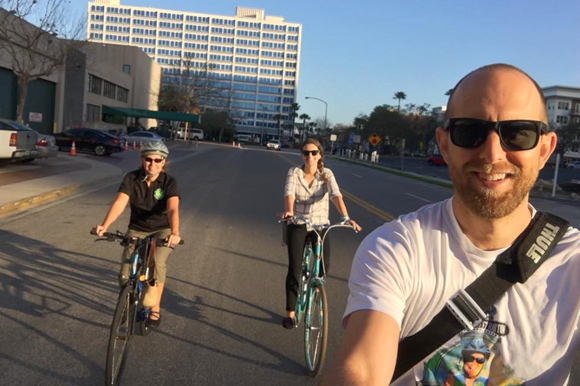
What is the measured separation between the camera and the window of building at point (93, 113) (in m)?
53.7

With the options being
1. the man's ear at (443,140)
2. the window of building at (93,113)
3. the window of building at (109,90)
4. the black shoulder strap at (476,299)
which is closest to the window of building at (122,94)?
the window of building at (109,90)

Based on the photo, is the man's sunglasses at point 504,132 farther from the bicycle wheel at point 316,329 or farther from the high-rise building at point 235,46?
the high-rise building at point 235,46

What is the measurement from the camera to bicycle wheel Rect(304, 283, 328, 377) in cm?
434

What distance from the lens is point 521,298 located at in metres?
1.79

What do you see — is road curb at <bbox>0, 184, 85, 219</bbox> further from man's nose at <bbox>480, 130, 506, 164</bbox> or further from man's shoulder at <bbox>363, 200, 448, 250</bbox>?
man's nose at <bbox>480, 130, 506, 164</bbox>

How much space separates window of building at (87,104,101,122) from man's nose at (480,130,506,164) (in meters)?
55.6

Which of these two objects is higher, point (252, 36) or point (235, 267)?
point (252, 36)

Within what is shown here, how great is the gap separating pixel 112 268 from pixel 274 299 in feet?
8.07

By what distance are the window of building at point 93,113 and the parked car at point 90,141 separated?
75.7 ft

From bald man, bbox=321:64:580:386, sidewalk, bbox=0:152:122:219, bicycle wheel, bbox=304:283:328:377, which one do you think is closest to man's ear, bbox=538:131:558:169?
bald man, bbox=321:64:580:386

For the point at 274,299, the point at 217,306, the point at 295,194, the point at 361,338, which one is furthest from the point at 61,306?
the point at 361,338

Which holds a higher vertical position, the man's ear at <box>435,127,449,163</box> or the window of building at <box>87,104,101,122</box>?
the window of building at <box>87,104,101,122</box>

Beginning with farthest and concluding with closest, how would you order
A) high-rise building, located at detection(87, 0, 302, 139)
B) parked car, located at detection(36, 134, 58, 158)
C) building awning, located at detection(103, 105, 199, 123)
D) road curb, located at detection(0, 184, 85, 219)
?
high-rise building, located at detection(87, 0, 302, 139), building awning, located at detection(103, 105, 199, 123), parked car, located at detection(36, 134, 58, 158), road curb, located at detection(0, 184, 85, 219)

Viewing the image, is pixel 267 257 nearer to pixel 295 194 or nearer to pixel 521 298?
pixel 295 194
